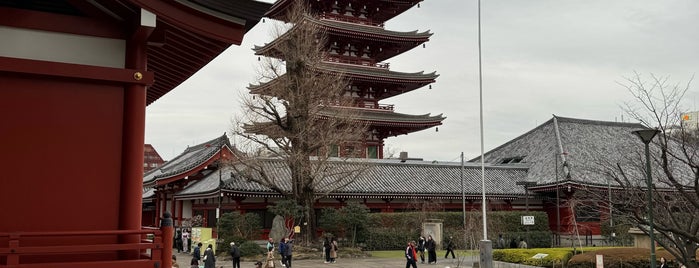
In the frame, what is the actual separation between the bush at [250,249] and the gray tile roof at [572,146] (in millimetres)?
21690

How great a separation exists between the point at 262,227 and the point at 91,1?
1120 inches

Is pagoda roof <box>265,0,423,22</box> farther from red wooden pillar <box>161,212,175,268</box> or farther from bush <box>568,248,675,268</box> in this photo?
red wooden pillar <box>161,212,175,268</box>

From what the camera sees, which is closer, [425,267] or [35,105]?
[35,105]

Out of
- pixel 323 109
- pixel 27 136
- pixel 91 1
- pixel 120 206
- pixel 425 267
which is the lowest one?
pixel 425 267

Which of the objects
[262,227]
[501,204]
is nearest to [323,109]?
[262,227]

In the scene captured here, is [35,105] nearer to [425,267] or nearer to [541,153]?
[425,267]

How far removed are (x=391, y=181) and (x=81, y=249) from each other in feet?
113

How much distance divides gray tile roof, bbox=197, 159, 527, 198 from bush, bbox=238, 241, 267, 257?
4104mm

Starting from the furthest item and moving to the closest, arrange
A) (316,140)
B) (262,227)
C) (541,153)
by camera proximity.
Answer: (541,153), (262,227), (316,140)

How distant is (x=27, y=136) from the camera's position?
7.39 m

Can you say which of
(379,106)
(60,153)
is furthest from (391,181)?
(60,153)

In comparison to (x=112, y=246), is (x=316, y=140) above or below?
above

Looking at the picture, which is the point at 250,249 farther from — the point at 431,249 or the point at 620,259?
the point at 620,259

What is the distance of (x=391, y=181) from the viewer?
4081cm
